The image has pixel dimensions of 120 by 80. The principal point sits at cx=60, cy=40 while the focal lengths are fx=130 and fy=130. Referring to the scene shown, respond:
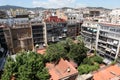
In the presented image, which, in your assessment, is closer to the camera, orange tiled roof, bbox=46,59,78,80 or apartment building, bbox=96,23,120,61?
orange tiled roof, bbox=46,59,78,80

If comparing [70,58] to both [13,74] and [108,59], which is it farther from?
[13,74]

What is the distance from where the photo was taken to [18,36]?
55.0 metres

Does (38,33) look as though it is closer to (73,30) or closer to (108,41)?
(73,30)

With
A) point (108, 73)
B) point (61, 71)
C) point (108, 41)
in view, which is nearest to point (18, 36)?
point (61, 71)

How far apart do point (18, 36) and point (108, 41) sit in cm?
3595

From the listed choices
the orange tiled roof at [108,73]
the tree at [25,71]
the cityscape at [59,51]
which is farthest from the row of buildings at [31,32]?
the orange tiled roof at [108,73]

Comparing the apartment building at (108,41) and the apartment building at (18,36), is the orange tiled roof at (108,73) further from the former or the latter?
the apartment building at (18,36)

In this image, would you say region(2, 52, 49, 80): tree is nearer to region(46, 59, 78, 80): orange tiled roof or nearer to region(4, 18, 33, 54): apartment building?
region(46, 59, 78, 80): orange tiled roof

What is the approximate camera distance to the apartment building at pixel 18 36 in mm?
52816

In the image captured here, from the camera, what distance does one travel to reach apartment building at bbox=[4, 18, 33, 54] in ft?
173

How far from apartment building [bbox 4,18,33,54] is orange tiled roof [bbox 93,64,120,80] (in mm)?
34024

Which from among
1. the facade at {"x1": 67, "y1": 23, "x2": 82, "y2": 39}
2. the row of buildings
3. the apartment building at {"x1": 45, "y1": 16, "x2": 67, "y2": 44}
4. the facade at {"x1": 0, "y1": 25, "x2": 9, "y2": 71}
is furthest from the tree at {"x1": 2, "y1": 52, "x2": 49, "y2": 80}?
the facade at {"x1": 67, "y1": 23, "x2": 82, "y2": 39}

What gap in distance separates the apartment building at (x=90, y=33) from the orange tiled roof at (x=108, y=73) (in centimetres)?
1684

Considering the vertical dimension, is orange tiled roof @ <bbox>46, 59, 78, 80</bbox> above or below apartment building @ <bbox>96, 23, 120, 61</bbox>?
below
